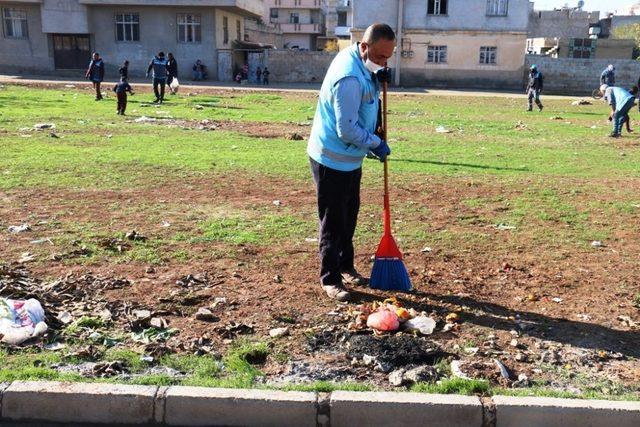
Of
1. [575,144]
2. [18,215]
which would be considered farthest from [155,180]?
[575,144]

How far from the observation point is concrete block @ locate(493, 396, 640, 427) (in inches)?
134

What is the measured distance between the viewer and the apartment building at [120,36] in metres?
40.1

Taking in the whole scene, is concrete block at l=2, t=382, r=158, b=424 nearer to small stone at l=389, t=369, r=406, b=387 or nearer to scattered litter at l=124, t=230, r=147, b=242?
small stone at l=389, t=369, r=406, b=387

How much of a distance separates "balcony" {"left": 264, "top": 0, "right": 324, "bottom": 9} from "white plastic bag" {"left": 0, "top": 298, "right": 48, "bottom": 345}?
74.0 meters

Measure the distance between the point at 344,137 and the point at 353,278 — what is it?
1.36m

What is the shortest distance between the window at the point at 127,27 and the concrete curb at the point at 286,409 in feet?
132

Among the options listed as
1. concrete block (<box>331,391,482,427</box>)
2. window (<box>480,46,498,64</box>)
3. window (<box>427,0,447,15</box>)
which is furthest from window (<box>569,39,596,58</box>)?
concrete block (<box>331,391,482,427</box>)

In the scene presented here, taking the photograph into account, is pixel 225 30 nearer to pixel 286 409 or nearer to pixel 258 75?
pixel 258 75

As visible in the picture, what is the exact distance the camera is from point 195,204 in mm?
8047

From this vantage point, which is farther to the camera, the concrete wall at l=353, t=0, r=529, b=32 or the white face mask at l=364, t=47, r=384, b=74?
the concrete wall at l=353, t=0, r=529, b=32

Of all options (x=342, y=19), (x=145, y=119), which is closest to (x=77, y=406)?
(x=145, y=119)

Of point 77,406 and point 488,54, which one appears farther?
point 488,54

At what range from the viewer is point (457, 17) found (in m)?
38.9

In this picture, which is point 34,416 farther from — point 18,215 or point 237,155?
point 237,155
